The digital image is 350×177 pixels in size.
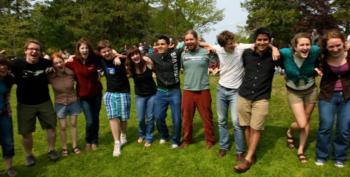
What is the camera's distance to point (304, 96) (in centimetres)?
646

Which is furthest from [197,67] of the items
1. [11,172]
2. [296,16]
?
[296,16]

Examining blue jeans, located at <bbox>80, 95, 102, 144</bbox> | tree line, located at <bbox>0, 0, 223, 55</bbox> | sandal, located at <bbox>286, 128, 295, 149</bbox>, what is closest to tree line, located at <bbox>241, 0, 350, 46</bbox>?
tree line, located at <bbox>0, 0, 223, 55</bbox>

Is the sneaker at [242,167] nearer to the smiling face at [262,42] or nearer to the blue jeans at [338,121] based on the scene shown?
the blue jeans at [338,121]

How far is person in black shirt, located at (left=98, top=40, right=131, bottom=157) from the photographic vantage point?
292 inches

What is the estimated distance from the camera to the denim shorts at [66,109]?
7477mm

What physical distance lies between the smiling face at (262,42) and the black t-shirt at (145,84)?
2.48m

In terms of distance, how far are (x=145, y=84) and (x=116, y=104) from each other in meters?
0.73

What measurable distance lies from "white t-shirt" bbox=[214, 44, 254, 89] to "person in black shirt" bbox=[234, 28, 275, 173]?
12 cm

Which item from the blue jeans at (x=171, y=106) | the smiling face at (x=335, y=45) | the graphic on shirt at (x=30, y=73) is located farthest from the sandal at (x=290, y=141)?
the graphic on shirt at (x=30, y=73)

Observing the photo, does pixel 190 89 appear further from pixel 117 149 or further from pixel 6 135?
pixel 6 135

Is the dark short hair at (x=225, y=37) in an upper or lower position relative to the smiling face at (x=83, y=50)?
upper

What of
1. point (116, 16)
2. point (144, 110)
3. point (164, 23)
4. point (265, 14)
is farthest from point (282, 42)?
point (144, 110)

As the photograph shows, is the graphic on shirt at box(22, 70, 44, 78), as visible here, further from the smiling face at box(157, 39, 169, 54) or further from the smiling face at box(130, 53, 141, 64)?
the smiling face at box(157, 39, 169, 54)

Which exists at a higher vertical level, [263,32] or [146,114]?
[263,32]
